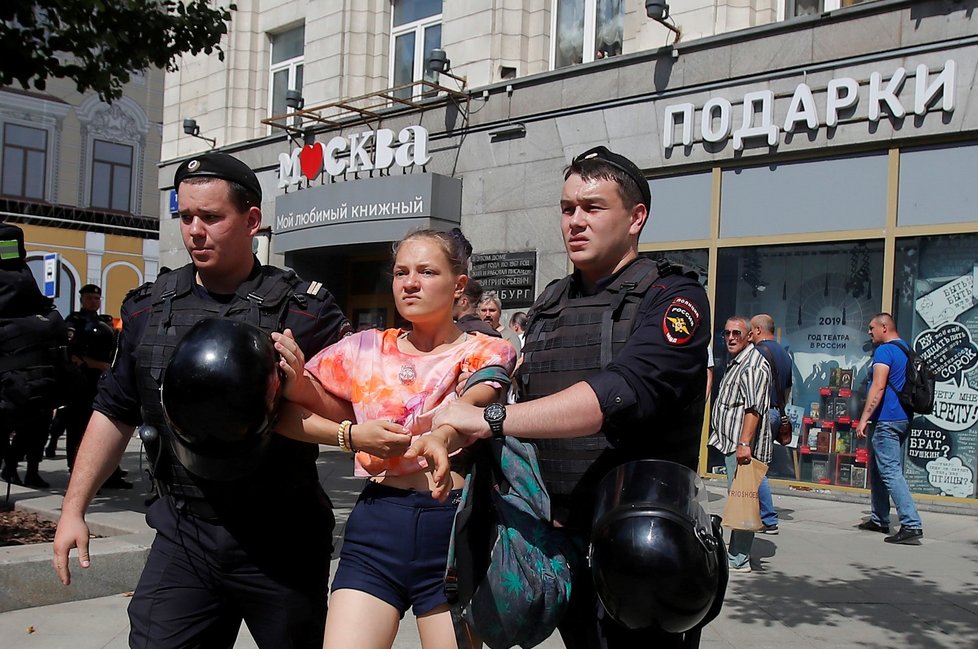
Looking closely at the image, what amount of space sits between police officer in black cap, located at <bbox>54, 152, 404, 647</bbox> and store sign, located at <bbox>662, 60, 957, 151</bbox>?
7936 millimetres

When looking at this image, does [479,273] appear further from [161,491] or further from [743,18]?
[161,491]

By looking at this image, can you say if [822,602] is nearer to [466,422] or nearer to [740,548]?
[740,548]

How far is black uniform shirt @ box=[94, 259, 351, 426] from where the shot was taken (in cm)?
313

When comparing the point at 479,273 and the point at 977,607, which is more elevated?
the point at 479,273

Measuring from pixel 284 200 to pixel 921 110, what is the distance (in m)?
10.1

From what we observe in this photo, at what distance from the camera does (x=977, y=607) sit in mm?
5824

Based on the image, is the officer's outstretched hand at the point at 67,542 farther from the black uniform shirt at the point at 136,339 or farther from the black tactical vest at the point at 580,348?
the black tactical vest at the point at 580,348

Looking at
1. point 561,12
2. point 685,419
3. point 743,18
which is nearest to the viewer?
point 685,419

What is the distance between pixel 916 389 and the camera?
815cm

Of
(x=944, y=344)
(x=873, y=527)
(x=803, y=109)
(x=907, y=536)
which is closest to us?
(x=907, y=536)

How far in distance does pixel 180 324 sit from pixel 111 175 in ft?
119

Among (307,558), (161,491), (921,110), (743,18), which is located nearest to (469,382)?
(307,558)

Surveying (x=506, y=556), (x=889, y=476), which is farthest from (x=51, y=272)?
(x=506, y=556)

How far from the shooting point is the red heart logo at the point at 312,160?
1539 cm
